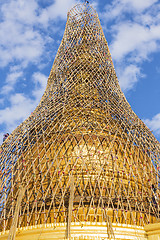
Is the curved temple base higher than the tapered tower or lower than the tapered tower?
lower

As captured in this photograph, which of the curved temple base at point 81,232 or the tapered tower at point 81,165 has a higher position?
the tapered tower at point 81,165

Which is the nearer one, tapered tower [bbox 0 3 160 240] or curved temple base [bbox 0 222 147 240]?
curved temple base [bbox 0 222 147 240]

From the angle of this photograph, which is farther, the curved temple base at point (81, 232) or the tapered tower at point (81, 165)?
the tapered tower at point (81, 165)

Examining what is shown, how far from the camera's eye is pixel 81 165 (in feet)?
43.9

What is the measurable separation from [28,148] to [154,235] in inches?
302

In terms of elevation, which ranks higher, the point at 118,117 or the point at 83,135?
the point at 118,117

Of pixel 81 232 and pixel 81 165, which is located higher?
pixel 81 165

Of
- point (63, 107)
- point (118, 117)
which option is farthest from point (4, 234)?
point (118, 117)

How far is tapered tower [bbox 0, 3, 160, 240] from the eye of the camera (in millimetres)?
10664

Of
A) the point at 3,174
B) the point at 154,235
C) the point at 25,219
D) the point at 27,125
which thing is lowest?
the point at 154,235

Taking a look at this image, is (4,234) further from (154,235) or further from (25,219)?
(154,235)

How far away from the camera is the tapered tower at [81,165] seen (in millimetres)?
10664

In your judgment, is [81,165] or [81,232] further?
[81,165]

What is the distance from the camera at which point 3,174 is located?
42.5 feet
